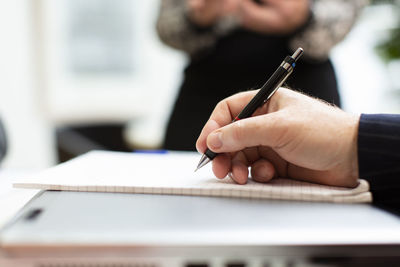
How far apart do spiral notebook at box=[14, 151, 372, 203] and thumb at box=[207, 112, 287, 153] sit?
5cm

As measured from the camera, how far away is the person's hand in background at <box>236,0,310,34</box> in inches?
29.5

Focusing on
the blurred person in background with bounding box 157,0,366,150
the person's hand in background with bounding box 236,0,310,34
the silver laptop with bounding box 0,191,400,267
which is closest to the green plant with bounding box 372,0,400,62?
the blurred person in background with bounding box 157,0,366,150

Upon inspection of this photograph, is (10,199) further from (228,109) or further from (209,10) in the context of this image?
(209,10)

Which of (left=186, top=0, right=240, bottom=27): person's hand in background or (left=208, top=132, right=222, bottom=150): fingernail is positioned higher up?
(left=186, top=0, right=240, bottom=27): person's hand in background

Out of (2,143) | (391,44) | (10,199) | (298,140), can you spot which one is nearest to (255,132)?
(298,140)

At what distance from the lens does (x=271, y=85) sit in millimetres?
415

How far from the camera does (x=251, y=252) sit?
0.81ft

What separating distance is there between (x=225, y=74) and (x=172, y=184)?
52 cm

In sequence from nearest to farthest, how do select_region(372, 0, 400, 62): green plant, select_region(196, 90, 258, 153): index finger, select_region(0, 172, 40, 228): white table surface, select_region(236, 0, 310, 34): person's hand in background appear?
1. select_region(0, 172, 40, 228): white table surface
2. select_region(196, 90, 258, 153): index finger
3. select_region(236, 0, 310, 34): person's hand in background
4. select_region(372, 0, 400, 62): green plant

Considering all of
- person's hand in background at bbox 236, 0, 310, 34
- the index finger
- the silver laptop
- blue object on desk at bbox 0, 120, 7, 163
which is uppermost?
person's hand in background at bbox 236, 0, 310, 34

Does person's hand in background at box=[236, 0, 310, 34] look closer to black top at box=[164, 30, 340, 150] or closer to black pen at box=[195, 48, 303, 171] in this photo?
black top at box=[164, 30, 340, 150]

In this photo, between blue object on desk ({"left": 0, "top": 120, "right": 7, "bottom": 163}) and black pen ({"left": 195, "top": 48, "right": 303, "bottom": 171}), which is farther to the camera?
blue object on desk ({"left": 0, "top": 120, "right": 7, "bottom": 163})

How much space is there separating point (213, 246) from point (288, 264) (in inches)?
2.0

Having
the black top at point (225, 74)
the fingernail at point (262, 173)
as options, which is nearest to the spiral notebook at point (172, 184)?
the fingernail at point (262, 173)
